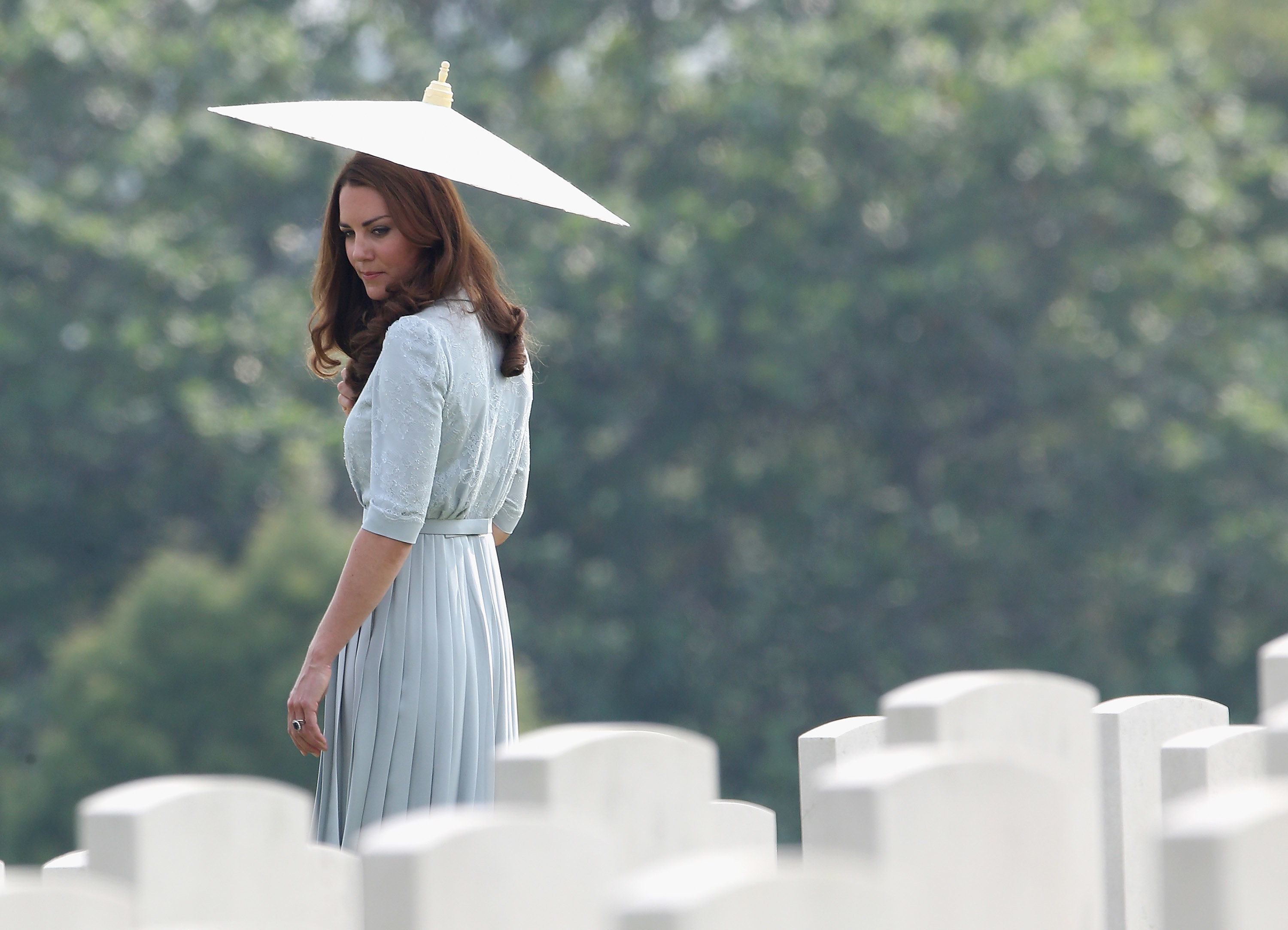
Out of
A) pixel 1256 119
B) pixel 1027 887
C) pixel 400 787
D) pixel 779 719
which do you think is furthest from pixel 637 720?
pixel 1027 887

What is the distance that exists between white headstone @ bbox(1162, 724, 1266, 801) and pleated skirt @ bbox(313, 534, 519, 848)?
91cm

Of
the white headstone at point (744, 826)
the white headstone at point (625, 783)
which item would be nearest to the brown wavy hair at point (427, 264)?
the white headstone at point (744, 826)

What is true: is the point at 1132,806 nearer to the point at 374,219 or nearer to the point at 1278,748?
the point at 1278,748

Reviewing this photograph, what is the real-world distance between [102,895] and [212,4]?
12716 mm

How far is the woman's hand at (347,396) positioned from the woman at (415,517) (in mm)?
48

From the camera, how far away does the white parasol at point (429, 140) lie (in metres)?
2.27

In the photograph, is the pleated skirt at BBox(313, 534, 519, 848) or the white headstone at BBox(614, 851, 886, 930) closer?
the white headstone at BBox(614, 851, 886, 930)

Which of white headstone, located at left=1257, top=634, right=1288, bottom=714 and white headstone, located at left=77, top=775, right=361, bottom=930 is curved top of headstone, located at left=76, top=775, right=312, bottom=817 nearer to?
white headstone, located at left=77, top=775, right=361, bottom=930

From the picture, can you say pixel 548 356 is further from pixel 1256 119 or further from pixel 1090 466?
pixel 1256 119

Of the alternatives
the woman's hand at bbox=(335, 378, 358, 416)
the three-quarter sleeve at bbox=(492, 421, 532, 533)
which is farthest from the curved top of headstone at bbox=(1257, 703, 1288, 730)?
the woman's hand at bbox=(335, 378, 358, 416)

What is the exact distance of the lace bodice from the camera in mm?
2139

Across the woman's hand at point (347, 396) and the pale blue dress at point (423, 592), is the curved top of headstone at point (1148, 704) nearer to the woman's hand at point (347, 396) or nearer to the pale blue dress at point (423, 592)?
the pale blue dress at point (423, 592)

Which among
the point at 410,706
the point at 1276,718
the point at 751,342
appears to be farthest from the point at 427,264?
the point at 751,342

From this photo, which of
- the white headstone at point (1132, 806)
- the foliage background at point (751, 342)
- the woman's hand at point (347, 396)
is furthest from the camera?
the foliage background at point (751, 342)
